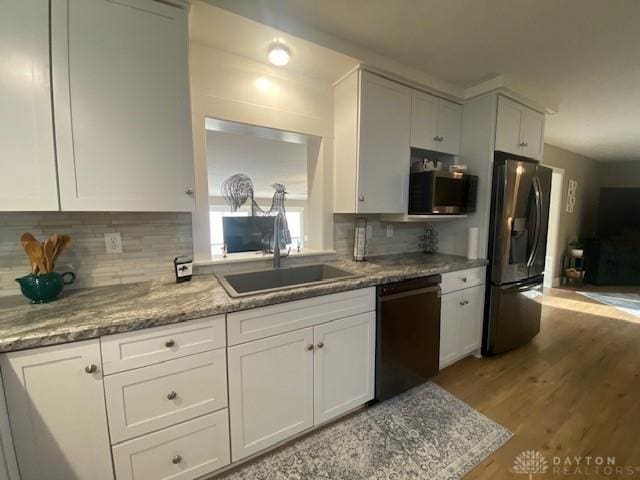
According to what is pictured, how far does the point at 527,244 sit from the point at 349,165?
5.89ft

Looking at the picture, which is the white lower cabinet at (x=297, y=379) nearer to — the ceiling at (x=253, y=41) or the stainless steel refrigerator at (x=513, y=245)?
the stainless steel refrigerator at (x=513, y=245)

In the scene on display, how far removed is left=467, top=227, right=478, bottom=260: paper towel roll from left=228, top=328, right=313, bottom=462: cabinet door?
1.72 metres

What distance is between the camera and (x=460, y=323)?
7.10 ft

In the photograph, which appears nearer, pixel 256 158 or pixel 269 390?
pixel 269 390

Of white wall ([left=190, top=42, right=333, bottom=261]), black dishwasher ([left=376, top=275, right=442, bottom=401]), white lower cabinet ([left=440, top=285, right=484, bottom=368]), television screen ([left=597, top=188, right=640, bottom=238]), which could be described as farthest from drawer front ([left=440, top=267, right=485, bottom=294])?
television screen ([left=597, top=188, right=640, bottom=238])

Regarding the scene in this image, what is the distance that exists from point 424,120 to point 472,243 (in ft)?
3.77

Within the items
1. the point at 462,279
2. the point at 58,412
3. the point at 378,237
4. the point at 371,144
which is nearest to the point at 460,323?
the point at 462,279

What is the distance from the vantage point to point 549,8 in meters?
1.44

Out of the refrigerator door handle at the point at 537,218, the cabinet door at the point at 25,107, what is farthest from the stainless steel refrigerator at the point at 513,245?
the cabinet door at the point at 25,107

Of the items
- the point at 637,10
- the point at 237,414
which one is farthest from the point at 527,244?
the point at 237,414

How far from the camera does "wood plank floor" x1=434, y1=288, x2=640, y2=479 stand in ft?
4.88

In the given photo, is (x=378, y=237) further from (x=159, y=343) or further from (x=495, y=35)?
(x=159, y=343)

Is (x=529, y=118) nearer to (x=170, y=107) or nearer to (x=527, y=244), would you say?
(x=527, y=244)

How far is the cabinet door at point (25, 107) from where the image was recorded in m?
1.01
